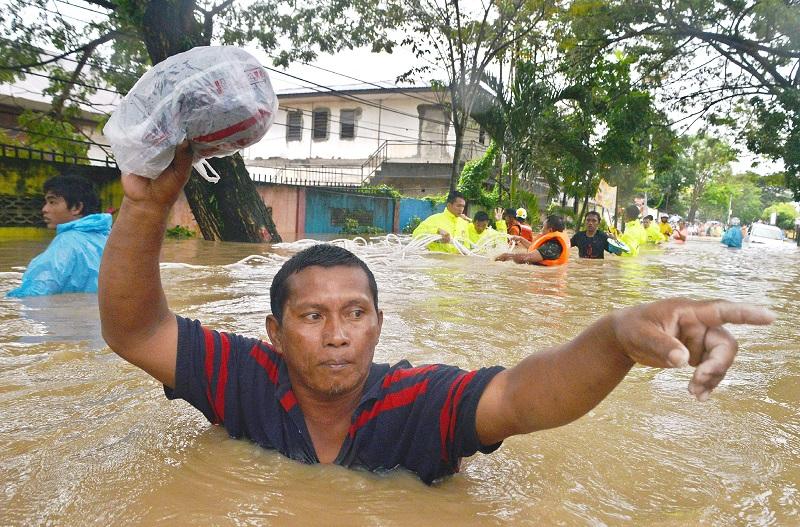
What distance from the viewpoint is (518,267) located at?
32.2 feet

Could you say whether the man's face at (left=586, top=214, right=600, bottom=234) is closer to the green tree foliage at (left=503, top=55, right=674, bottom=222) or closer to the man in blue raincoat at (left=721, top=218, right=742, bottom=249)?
the green tree foliage at (left=503, top=55, right=674, bottom=222)

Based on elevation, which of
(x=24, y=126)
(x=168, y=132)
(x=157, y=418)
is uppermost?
(x=24, y=126)

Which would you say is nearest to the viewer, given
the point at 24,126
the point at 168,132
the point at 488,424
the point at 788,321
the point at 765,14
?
the point at 168,132

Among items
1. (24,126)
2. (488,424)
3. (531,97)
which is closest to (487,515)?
(488,424)

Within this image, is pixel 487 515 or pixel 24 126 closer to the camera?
pixel 487 515

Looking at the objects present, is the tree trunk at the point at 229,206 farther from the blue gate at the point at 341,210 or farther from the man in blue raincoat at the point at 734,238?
the man in blue raincoat at the point at 734,238

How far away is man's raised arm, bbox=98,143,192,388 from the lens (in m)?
1.72

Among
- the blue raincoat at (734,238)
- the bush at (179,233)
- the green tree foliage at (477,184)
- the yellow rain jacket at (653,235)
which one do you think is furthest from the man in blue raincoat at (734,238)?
the bush at (179,233)

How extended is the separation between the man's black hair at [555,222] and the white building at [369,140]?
1716 centimetres

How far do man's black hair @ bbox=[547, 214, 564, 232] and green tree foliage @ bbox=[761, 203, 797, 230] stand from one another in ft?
240

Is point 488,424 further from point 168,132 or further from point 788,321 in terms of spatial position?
point 788,321

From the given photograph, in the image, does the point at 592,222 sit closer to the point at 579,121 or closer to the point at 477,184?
the point at 579,121

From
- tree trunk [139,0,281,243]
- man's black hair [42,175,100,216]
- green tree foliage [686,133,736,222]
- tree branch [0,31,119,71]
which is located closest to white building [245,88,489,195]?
tree branch [0,31,119,71]

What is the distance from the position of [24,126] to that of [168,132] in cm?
1363
